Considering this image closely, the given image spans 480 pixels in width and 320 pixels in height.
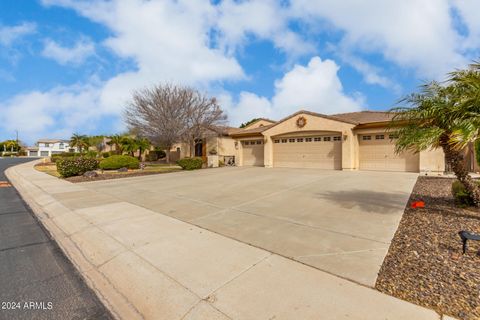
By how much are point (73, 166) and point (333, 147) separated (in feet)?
57.9

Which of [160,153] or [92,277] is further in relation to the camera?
[160,153]

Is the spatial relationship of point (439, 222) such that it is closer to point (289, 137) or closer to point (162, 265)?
point (162, 265)

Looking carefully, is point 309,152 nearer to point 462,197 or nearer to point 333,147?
point 333,147

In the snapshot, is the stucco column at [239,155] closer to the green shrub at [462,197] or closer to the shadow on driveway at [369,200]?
the shadow on driveway at [369,200]

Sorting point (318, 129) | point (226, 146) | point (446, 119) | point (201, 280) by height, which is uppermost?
point (318, 129)

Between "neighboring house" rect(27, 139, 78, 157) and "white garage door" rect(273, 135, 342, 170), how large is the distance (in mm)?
87869

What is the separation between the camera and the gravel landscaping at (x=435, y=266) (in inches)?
99.4

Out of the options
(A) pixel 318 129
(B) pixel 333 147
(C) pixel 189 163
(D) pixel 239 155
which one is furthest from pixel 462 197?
(D) pixel 239 155

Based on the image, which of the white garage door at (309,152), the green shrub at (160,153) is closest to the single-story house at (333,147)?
the white garage door at (309,152)

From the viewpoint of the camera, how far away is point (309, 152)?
58.5 ft

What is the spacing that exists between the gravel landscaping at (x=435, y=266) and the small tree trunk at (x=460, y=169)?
66 cm

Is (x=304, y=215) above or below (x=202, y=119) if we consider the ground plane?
below

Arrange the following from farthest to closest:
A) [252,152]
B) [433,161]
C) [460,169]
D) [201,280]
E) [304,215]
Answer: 1. [252,152]
2. [433,161]
3. [304,215]
4. [460,169]
5. [201,280]

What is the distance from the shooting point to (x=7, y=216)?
6.56m
